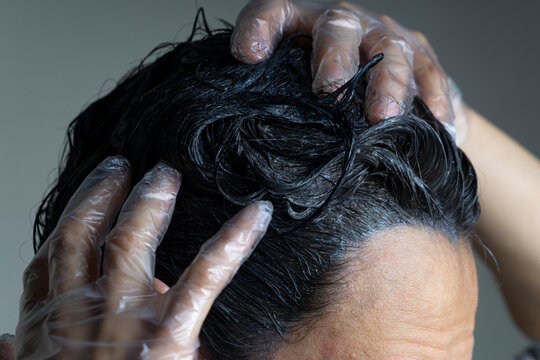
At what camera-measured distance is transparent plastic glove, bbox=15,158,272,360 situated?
654 millimetres

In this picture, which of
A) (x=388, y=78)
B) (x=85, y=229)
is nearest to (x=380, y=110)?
(x=388, y=78)

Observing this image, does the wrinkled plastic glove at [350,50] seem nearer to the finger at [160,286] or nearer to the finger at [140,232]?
the finger at [140,232]

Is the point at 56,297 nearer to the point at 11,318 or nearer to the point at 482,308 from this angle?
the point at 11,318

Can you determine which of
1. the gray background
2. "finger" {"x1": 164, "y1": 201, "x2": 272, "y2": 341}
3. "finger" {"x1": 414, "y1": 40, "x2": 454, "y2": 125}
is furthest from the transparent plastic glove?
the gray background

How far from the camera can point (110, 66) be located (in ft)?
6.16

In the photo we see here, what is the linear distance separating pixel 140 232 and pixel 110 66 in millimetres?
1316

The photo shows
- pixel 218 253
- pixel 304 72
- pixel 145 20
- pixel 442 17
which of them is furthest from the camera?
pixel 442 17

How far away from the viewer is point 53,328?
2.25 feet

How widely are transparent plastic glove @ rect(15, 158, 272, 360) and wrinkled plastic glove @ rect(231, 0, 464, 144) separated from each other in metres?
0.22

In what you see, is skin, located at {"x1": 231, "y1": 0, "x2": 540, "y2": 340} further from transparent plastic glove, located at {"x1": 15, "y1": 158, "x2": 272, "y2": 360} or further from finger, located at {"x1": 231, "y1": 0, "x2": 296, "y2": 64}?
transparent plastic glove, located at {"x1": 15, "y1": 158, "x2": 272, "y2": 360}

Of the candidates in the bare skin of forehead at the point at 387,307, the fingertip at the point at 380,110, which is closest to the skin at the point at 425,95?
the fingertip at the point at 380,110

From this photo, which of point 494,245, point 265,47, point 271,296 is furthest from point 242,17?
point 494,245

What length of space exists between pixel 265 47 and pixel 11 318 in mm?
1400

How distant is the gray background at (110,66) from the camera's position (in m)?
1.73
